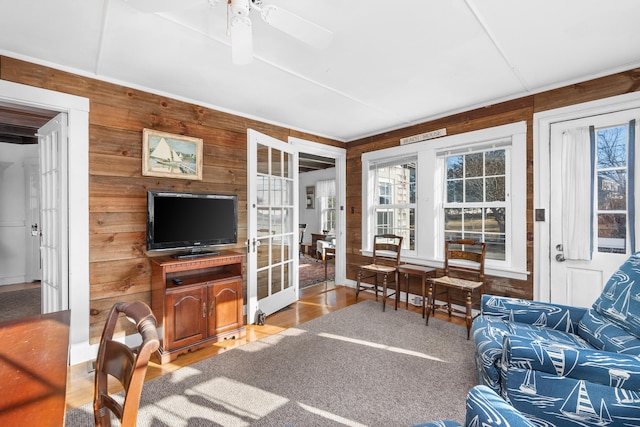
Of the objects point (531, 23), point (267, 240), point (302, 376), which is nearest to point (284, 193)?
point (267, 240)

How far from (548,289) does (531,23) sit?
91.7 inches

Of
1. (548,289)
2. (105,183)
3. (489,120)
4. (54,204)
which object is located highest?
(489,120)

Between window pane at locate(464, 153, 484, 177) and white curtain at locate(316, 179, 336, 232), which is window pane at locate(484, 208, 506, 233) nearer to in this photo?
window pane at locate(464, 153, 484, 177)

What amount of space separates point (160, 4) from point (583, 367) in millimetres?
2457

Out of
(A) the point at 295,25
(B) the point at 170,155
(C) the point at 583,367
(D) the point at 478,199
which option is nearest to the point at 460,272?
(D) the point at 478,199

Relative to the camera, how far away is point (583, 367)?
1238 millimetres

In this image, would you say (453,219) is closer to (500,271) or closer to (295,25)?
(500,271)

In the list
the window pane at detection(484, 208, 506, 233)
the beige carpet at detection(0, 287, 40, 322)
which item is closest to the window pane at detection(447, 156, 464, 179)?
the window pane at detection(484, 208, 506, 233)

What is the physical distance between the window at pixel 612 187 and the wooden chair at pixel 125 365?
344 cm

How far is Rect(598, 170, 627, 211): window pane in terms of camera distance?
2520 mm

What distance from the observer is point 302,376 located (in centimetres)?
223

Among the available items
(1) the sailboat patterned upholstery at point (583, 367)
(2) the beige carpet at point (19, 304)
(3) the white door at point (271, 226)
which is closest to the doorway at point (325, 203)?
(3) the white door at point (271, 226)

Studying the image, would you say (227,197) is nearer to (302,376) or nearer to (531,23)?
(302,376)

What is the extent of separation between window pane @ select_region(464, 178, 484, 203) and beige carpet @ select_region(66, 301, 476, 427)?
4.95ft
